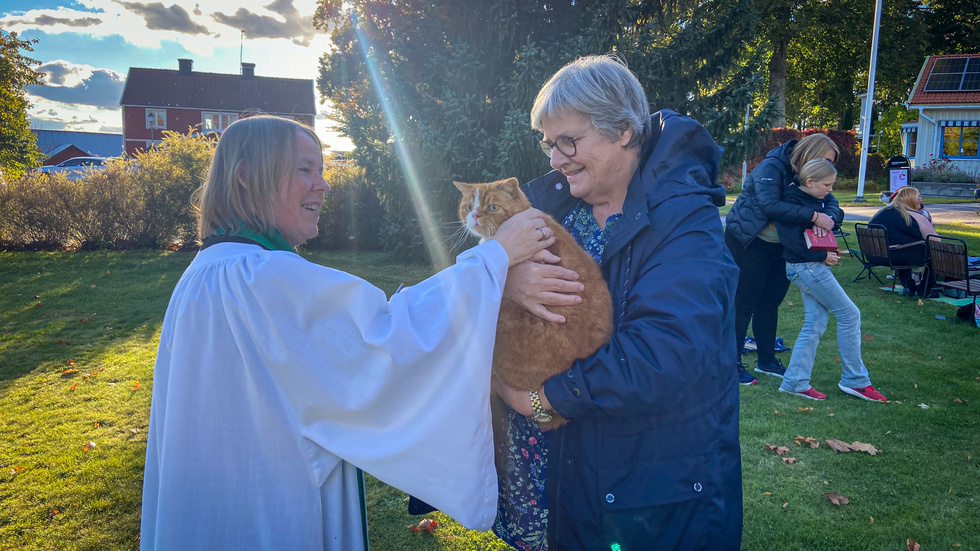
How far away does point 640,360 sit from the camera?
5.40 feet

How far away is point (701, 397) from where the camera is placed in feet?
5.80

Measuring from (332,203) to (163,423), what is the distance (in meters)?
13.8

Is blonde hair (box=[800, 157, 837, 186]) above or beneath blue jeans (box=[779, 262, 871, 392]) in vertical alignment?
above

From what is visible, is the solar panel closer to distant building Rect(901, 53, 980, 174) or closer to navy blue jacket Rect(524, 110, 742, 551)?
distant building Rect(901, 53, 980, 174)

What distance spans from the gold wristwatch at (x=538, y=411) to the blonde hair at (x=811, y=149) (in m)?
5.39

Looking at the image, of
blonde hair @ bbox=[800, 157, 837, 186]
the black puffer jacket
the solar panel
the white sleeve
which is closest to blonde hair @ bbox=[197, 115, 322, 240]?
the white sleeve

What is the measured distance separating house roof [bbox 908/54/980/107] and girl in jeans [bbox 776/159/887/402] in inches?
1354

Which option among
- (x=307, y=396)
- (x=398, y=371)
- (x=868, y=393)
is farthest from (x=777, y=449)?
(x=307, y=396)

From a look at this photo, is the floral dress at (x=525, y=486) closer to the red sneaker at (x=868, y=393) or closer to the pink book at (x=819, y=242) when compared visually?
the pink book at (x=819, y=242)

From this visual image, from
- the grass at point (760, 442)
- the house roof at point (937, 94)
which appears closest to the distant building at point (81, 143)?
the grass at point (760, 442)

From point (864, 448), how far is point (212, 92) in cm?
5401

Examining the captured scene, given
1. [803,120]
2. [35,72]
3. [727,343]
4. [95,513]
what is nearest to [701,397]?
[727,343]

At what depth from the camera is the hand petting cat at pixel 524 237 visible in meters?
1.96

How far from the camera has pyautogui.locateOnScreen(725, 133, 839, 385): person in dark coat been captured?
19.1 feet
